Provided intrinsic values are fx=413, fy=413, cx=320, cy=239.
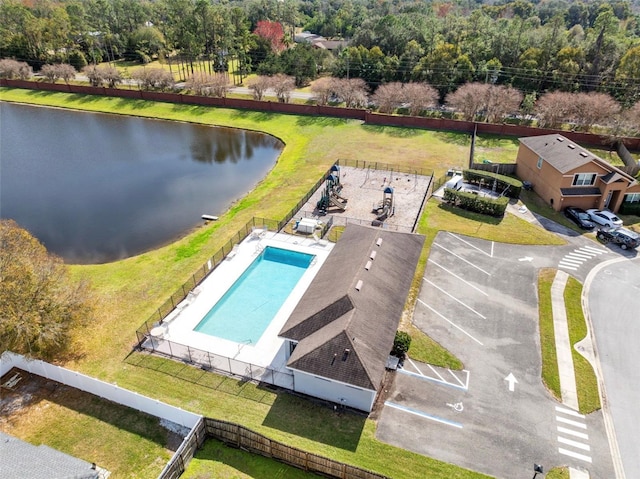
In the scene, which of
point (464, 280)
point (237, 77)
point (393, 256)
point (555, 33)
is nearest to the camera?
point (393, 256)

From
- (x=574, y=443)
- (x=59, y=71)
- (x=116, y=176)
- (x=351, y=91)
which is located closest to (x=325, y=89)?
(x=351, y=91)

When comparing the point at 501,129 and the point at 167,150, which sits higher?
the point at 501,129

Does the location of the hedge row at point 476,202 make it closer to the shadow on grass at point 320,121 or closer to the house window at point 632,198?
the house window at point 632,198

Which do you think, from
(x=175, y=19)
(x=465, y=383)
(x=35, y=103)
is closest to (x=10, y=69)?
(x=35, y=103)

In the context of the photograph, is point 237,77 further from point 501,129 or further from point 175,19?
point 501,129

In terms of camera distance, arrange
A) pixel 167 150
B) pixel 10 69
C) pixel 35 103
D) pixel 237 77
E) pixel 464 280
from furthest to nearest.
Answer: pixel 237 77 < pixel 10 69 < pixel 35 103 < pixel 167 150 < pixel 464 280

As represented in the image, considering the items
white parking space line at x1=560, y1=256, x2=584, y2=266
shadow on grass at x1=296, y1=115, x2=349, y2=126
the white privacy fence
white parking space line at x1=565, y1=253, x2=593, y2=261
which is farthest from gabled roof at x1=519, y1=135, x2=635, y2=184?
the white privacy fence

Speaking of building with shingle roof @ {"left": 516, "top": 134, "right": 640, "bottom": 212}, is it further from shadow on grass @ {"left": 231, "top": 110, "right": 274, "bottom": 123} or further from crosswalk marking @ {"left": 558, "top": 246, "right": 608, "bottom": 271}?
shadow on grass @ {"left": 231, "top": 110, "right": 274, "bottom": 123}
